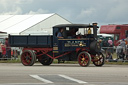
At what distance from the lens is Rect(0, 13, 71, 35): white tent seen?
4412cm

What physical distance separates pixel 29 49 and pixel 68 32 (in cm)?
238

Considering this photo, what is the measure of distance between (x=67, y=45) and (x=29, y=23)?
22150 mm

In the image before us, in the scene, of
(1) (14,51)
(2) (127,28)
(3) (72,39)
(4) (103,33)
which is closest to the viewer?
(3) (72,39)

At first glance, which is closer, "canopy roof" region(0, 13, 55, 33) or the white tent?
the white tent

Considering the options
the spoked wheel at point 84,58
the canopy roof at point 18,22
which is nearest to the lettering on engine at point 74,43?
the spoked wheel at point 84,58

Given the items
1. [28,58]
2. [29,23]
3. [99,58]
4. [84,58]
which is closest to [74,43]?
[84,58]

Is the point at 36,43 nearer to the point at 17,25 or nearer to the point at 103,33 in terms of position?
the point at 17,25

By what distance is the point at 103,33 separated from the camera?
57.5 m

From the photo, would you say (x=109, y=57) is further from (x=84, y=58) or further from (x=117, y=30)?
(x=117, y=30)

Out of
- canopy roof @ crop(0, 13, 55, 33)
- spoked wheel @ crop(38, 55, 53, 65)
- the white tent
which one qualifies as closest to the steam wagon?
spoked wheel @ crop(38, 55, 53, 65)

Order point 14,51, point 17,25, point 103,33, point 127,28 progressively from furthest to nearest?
1. point 103,33
2. point 127,28
3. point 17,25
4. point 14,51

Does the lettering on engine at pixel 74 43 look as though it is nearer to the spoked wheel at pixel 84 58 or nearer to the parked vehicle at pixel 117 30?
the spoked wheel at pixel 84 58

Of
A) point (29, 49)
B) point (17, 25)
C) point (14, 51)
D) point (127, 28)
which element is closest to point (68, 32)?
point (29, 49)

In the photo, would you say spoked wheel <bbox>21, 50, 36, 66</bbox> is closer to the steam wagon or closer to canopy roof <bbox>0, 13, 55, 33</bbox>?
the steam wagon
